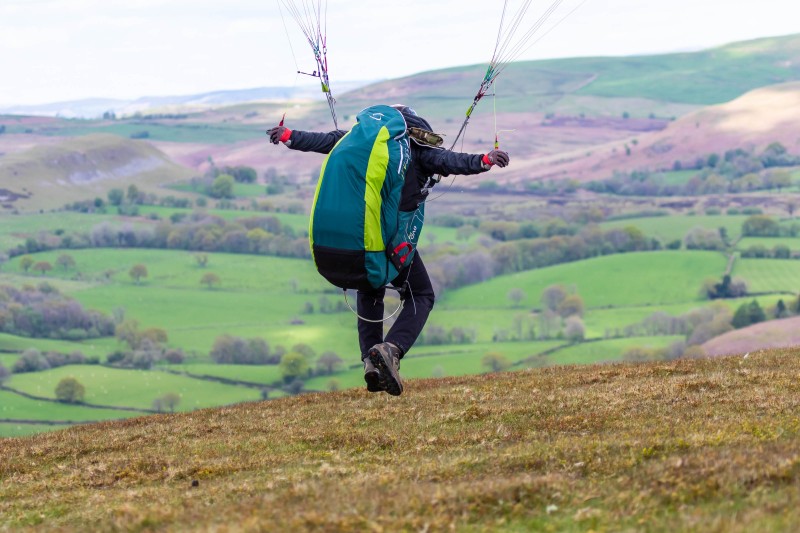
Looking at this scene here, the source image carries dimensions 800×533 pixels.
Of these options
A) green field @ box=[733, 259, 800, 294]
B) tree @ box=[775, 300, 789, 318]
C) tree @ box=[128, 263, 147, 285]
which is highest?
tree @ box=[128, 263, 147, 285]

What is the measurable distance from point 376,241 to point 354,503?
4.85m

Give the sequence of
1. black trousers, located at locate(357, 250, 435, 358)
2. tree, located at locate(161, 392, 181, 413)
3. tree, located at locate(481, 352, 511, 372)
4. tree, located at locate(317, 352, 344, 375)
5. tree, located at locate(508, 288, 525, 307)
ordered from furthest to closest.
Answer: tree, located at locate(508, 288, 525, 307) → tree, located at locate(317, 352, 344, 375) → tree, located at locate(481, 352, 511, 372) → tree, located at locate(161, 392, 181, 413) → black trousers, located at locate(357, 250, 435, 358)

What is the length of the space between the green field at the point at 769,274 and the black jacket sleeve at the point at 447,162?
11068 centimetres

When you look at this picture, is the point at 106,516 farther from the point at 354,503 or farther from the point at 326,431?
the point at 326,431

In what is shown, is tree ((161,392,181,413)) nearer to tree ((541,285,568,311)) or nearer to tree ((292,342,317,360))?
tree ((292,342,317,360))

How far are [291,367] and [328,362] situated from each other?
642cm

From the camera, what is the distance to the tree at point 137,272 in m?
148

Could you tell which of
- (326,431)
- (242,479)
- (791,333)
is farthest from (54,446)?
(791,333)

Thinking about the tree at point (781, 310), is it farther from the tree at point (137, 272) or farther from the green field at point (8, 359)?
the tree at point (137, 272)

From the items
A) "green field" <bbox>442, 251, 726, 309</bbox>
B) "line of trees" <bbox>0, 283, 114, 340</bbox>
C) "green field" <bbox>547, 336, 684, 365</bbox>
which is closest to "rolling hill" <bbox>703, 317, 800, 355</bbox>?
"green field" <bbox>547, 336, 684, 365</bbox>

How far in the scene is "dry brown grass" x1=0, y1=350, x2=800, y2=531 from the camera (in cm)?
762

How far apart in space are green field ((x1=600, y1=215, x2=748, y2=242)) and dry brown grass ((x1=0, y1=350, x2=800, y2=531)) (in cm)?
14096

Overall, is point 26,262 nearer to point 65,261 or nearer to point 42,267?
point 42,267

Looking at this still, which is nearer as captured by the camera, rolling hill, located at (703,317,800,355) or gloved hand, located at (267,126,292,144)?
gloved hand, located at (267,126,292,144)
